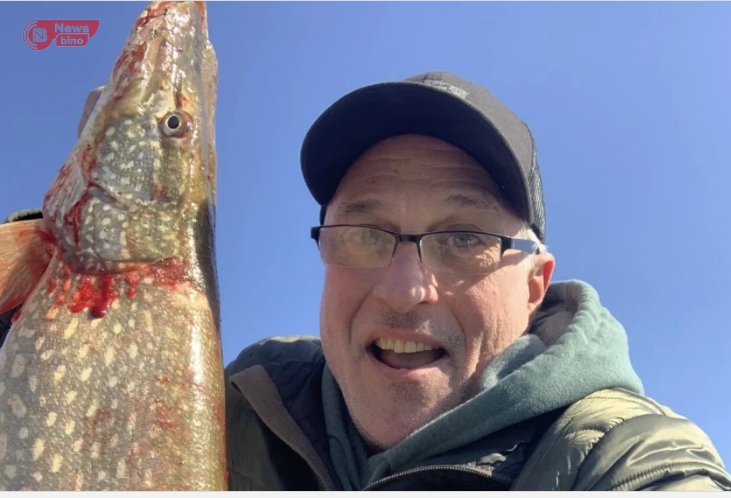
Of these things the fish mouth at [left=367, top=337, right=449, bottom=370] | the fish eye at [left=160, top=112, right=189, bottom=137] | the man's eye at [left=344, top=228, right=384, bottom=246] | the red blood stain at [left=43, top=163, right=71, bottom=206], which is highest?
the fish eye at [left=160, top=112, right=189, bottom=137]

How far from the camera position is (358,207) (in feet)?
9.52

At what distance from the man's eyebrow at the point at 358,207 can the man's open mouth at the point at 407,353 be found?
0.62 m

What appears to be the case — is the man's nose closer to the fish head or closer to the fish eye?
the fish head

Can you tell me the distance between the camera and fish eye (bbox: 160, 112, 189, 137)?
117 inches

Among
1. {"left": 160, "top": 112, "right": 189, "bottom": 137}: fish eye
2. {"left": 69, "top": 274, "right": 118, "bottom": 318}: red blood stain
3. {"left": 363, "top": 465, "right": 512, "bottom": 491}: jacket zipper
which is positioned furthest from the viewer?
{"left": 160, "top": 112, "right": 189, "bottom": 137}: fish eye

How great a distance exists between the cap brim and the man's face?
0.07m

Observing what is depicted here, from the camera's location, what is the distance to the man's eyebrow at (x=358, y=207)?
2.84 meters

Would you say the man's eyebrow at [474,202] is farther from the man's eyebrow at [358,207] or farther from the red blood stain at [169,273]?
the red blood stain at [169,273]

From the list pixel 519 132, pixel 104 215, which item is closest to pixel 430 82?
pixel 519 132

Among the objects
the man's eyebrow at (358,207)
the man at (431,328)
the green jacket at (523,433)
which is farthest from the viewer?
the man's eyebrow at (358,207)

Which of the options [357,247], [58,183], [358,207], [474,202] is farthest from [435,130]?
[58,183]

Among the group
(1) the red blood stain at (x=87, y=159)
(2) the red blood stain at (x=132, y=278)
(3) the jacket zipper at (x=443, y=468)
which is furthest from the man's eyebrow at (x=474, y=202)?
(1) the red blood stain at (x=87, y=159)

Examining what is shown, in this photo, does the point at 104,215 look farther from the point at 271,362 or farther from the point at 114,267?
the point at 271,362

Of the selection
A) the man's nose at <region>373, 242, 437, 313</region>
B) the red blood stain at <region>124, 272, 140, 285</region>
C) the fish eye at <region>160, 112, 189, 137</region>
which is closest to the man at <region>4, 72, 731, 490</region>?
the man's nose at <region>373, 242, 437, 313</region>
